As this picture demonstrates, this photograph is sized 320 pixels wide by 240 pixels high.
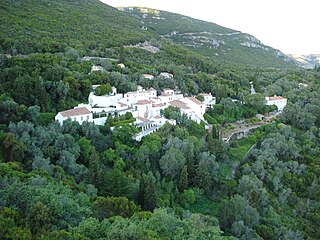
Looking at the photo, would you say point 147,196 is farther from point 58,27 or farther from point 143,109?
point 58,27

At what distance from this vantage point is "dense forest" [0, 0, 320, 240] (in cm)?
1634

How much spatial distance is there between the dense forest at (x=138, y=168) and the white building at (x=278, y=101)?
3.01 metres

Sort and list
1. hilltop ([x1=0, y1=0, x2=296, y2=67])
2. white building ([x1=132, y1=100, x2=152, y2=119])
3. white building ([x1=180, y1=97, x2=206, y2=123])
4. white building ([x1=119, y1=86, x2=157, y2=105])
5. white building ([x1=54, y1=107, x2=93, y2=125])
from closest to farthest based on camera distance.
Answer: white building ([x1=54, y1=107, x2=93, y2=125]), white building ([x1=132, y1=100, x2=152, y2=119]), white building ([x1=119, y1=86, x2=157, y2=105]), white building ([x1=180, y1=97, x2=206, y2=123]), hilltop ([x1=0, y1=0, x2=296, y2=67])

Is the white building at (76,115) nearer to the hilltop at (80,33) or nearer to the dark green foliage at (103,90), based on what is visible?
the dark green foliage at (103,90)

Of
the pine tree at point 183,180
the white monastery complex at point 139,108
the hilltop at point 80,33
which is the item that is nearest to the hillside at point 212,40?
the hilltop at point 80,33

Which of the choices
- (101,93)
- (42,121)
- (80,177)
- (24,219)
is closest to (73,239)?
(24,219)

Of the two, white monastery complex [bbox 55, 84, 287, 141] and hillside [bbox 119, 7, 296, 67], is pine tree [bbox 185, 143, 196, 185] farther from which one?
hillside [bbox 119, 7, 296, 67]

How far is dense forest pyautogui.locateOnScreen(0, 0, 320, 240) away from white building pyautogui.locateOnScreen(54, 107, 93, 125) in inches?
45.3

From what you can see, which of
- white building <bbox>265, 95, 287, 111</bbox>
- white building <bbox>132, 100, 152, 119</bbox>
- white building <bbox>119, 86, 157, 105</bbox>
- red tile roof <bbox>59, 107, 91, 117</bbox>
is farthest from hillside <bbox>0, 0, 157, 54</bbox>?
white building <bbox>265, 95, 287, 111</bbox>

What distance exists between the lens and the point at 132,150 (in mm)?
30203

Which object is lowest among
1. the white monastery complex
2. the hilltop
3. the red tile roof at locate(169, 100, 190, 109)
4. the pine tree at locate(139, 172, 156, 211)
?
the pine tree at locate(139, 172, 156, 211)

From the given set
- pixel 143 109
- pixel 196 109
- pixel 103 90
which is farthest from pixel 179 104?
pixel 103 90

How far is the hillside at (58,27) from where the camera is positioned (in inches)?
2051

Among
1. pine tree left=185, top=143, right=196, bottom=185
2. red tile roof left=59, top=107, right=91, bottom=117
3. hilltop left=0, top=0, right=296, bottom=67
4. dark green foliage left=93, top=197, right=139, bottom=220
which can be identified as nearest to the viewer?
dark green foliage left=93, top=197, right=139, bottom=220
